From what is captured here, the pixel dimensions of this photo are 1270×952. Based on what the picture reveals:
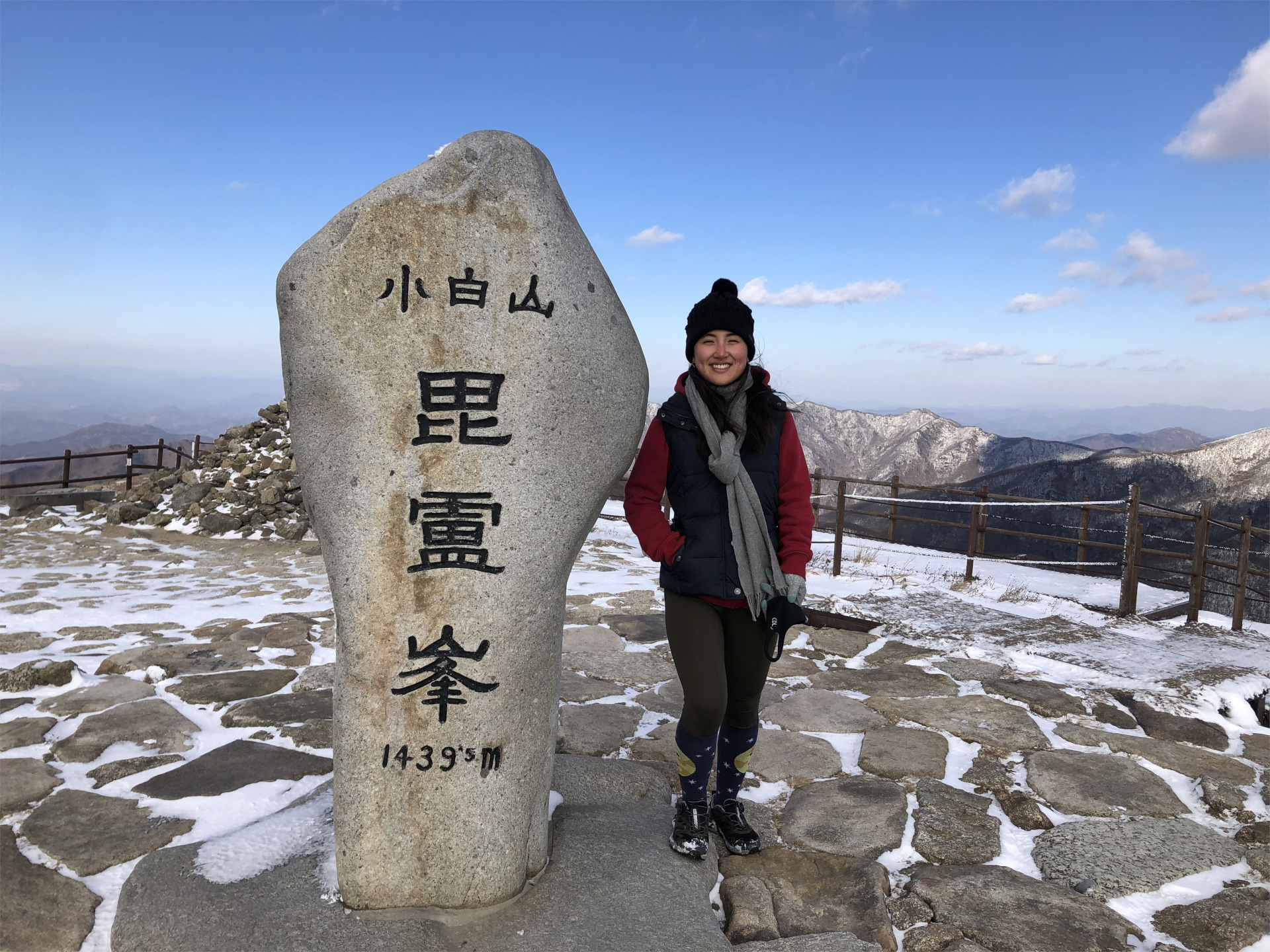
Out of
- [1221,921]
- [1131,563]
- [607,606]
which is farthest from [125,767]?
[1131,563]

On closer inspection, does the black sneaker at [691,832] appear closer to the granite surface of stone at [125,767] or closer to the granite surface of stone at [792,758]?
the granite surface of stone at [792,758]

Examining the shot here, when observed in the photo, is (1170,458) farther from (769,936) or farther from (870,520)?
(769,936)

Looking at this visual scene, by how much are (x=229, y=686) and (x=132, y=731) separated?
55cm

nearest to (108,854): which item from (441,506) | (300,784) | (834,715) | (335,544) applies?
(300,784)

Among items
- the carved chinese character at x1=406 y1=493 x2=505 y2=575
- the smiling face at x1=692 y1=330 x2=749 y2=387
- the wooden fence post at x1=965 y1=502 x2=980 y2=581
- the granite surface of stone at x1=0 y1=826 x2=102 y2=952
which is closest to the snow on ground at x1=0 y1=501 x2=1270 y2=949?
the granite surface of stone at x1=0 y1=826 x2=102 y2=952

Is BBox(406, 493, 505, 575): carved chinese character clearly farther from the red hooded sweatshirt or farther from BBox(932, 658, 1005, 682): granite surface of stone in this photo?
BBox(932, 658, 1005, 682): granite surface of stone

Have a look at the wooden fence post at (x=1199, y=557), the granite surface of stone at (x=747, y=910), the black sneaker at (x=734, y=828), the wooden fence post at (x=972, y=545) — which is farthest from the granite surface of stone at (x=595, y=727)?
the wooden fence post at (x=1199, y=557)

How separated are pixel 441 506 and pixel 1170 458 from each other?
20.2 metres

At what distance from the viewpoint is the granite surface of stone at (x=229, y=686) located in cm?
350

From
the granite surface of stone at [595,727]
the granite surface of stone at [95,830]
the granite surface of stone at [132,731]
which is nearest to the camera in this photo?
the granite surface of stone at [95,830]

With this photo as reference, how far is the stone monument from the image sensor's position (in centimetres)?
196

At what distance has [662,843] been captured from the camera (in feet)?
7.71

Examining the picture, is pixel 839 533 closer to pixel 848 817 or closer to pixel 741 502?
pixel 848 817

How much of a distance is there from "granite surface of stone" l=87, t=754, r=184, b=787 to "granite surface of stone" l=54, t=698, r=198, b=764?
2.3 inches
